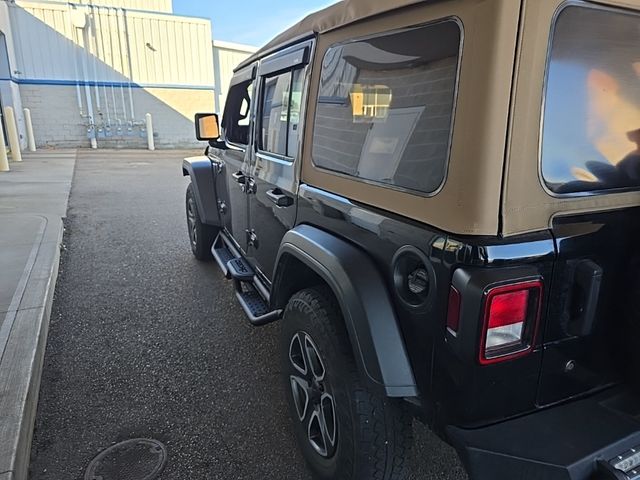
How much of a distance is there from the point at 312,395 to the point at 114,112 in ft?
62.9

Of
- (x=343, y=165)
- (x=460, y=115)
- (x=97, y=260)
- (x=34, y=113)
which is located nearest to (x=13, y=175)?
(x=97, y=260)

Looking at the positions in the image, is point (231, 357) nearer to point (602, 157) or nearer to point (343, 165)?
point (343, 165)

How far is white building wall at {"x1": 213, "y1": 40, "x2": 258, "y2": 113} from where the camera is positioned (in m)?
20.6

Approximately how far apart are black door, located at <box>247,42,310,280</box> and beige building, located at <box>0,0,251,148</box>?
16344mm

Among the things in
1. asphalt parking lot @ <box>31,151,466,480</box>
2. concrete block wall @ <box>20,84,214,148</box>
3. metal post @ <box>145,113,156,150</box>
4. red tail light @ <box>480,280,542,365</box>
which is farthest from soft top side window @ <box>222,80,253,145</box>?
concrete block wall @ <box>20,84,214,148</box>

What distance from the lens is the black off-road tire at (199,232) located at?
15.8 feet

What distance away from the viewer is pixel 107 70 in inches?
712

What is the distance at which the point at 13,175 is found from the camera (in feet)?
33.8

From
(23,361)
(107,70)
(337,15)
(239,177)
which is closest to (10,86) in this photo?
(107,70)

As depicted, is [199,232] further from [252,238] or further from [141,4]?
[141,4]

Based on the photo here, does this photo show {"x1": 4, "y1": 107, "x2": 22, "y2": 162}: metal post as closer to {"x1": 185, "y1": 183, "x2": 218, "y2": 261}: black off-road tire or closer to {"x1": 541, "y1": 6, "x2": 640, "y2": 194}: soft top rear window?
{"x1": 185, "y1": 183, "x2": 218, "y2": 261}: black off-road tire

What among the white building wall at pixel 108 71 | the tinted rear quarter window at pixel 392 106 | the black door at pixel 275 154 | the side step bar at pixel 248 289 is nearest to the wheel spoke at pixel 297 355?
the side step bar at pixel 248 289

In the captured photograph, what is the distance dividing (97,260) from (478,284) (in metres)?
4.92

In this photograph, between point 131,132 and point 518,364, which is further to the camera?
point 131,132
